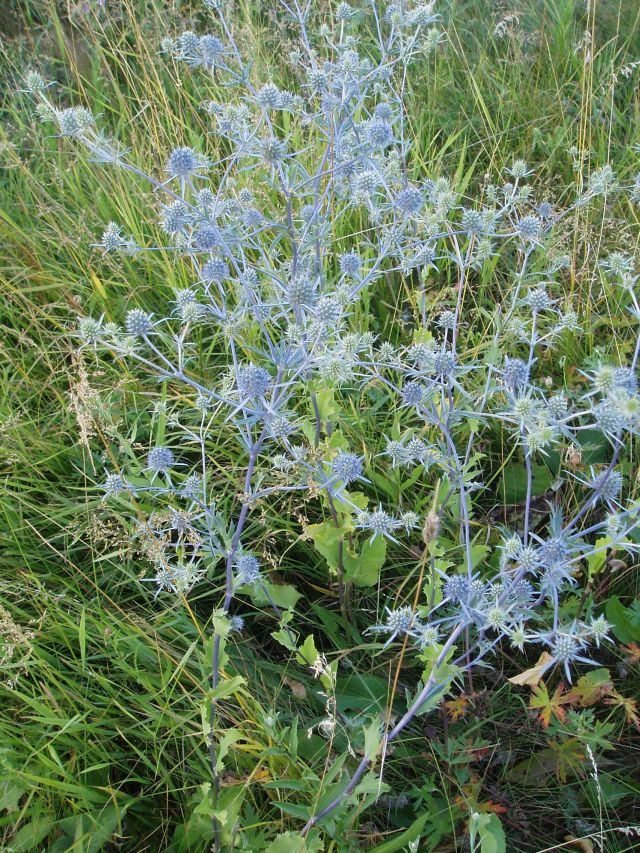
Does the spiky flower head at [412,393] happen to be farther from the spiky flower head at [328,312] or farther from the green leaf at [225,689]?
the green leaf at [225,689]

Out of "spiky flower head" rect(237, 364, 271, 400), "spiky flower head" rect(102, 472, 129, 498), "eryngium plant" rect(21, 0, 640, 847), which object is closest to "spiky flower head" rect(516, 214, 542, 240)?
"eryngium plant" rect(21, 0, 640, 847)

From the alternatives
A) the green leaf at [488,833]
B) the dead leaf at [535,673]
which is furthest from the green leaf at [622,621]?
the green leaf at [488,833]

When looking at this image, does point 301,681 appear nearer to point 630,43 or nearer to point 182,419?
point 182,419

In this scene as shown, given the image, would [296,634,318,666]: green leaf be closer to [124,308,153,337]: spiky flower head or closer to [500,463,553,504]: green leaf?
[124,308,153,337]: spiky flower head

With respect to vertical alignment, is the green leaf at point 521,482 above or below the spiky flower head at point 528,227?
below

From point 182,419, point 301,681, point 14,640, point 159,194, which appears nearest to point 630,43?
point 159,194

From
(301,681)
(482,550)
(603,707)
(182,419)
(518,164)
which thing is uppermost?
(518,164)

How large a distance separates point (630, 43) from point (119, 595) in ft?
12.3

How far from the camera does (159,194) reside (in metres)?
3.25

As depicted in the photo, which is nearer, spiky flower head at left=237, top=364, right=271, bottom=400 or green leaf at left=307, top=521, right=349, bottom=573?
spiky flower head at left=237, top=364, right=271, bottom=400

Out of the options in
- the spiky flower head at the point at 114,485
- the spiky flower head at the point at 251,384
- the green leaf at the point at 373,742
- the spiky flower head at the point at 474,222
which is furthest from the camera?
the spiky flower head at the point at 474,222

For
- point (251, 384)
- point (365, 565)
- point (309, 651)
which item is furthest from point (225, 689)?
point (365, 565)

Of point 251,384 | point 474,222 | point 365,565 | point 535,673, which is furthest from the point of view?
point 365,565

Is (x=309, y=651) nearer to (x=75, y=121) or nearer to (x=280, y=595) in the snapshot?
(x=280, y=595)
